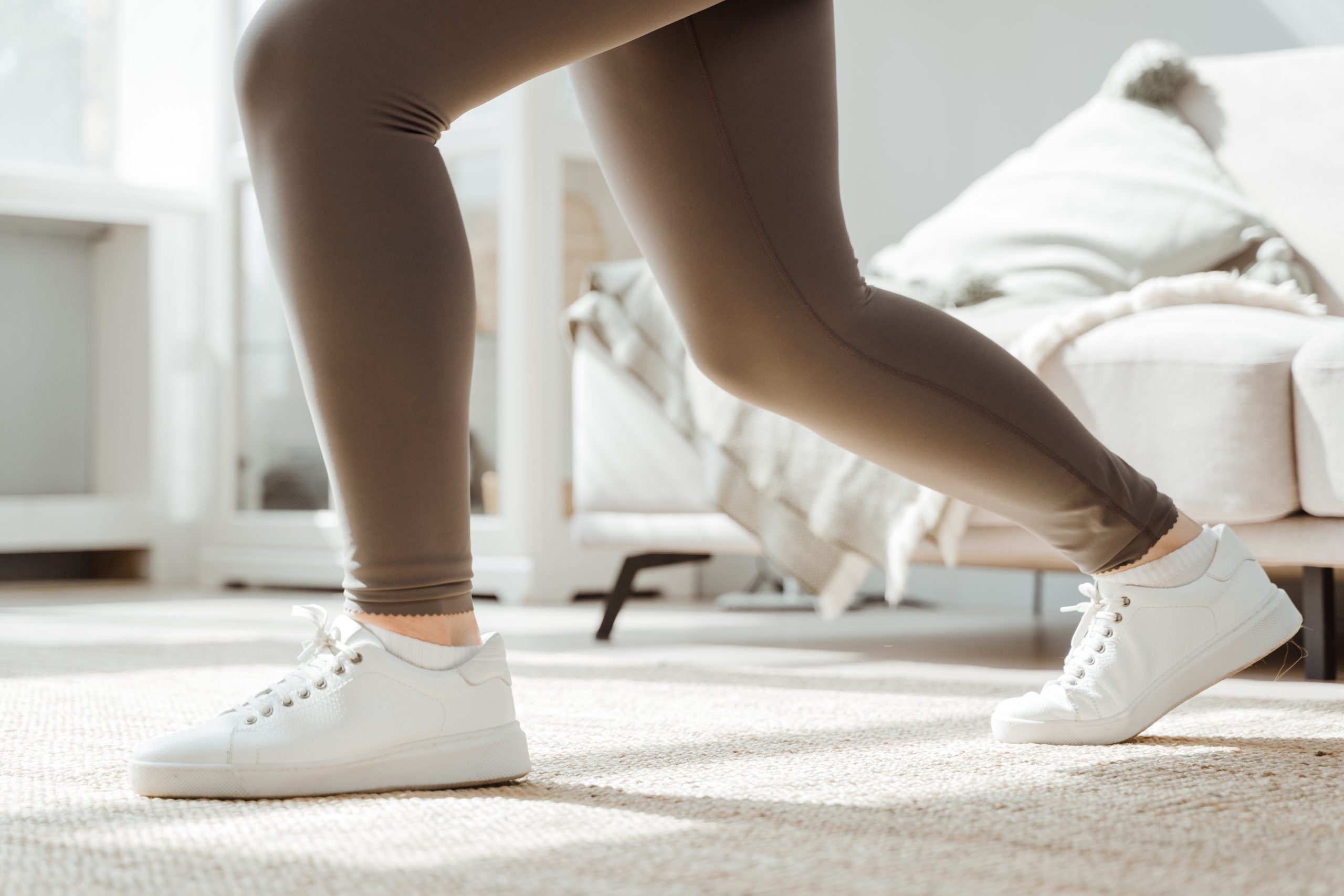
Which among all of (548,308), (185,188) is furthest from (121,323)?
(548,308)

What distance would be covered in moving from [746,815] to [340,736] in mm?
226

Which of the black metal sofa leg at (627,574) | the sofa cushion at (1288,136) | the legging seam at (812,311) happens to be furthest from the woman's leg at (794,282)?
the sofa cushion at (1288,136)

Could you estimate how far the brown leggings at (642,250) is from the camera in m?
0.73

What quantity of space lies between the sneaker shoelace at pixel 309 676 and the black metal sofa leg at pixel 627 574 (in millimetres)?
1249

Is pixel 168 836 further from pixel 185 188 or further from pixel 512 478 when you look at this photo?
pixel 185 188

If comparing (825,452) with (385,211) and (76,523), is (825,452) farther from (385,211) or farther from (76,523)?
(76,523)

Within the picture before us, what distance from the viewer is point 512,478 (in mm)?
3035

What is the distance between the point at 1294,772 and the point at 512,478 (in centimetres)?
229

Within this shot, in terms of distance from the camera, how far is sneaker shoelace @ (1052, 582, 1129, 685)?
978mm

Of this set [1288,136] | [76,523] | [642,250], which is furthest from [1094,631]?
[76,523]

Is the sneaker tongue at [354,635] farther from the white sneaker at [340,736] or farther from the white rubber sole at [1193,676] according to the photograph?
the white rubber sole at [1193,676]

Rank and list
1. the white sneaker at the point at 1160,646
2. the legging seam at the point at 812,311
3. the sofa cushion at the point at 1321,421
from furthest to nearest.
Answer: the sofa cushion at the point at 1321,421
the white sneaker at the point at 1160,646
the legging seam at the point at 812,311

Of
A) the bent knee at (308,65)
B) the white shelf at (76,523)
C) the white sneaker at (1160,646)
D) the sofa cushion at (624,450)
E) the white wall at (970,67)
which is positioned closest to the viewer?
the bent knee at (308,65)

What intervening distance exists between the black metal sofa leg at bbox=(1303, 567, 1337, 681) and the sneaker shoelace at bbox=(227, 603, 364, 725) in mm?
1092
